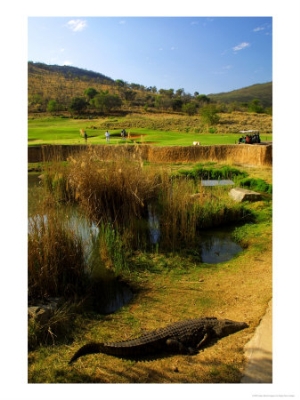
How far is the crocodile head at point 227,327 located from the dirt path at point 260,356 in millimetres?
159

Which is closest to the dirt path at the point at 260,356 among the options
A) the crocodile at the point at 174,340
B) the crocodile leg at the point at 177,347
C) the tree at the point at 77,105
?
the crocodile at the point at 174,340

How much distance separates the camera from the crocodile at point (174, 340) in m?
2.64

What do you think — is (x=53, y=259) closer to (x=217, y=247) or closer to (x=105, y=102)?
(x=217, y=247)

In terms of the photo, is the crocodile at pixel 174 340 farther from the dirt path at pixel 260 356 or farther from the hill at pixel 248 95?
the hill at pixel 248 95

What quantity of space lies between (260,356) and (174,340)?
669 millimetres

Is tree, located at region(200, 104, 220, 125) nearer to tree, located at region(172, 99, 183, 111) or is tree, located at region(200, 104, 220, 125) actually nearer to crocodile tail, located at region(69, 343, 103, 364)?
tree, located at region(172, 99, 183, 111)

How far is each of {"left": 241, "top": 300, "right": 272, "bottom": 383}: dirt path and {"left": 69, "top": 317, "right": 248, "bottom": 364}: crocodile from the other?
254 millimetres

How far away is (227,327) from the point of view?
9.58 ft

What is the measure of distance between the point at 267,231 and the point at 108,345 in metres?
3.62

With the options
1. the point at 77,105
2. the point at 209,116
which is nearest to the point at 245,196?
the point at 209,116

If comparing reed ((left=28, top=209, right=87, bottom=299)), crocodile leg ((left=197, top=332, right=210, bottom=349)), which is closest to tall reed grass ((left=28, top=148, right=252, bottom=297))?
reed ((left=28, top=209, right=87, bottom=299))

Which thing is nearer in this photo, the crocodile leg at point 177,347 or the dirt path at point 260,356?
the dirt path at point 260,356

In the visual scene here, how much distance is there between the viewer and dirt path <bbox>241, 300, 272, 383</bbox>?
221 cm
